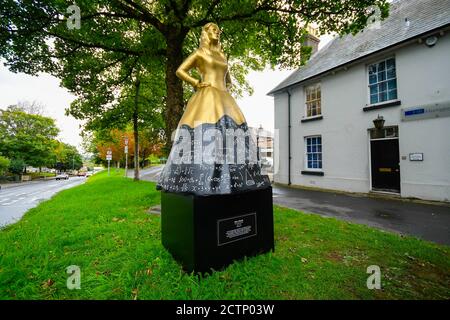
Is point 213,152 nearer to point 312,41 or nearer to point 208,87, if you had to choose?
point 208,87

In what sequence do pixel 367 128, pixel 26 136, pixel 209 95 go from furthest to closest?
pixel 26 136 → pixel 367 128 → pixel 209 95

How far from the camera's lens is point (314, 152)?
12.6 metres

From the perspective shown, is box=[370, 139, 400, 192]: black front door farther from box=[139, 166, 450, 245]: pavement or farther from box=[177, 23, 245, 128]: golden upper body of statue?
box=[177, 23, 245, 128]: golden upper body of statue

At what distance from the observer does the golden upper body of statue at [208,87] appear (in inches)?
125

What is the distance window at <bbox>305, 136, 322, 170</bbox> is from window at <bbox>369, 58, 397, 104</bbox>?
11.0 ft

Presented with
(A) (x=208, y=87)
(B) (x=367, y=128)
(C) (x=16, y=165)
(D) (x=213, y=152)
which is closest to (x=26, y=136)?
(C) (x=16, y=165)

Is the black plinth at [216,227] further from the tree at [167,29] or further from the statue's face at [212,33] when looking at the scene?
the tree at [167,29]

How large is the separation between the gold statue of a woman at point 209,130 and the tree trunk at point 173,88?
353 centimetres

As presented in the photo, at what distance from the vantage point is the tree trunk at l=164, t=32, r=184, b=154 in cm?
689

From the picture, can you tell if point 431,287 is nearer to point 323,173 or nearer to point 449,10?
point 323,173

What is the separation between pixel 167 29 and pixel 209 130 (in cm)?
580

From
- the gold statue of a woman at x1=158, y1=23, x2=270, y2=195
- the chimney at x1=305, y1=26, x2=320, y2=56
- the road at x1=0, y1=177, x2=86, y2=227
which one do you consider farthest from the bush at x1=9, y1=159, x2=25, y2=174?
the gold statue of a woman at x1=158, y1=23, x2=270, y2=195

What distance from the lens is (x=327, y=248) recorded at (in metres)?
3.75
